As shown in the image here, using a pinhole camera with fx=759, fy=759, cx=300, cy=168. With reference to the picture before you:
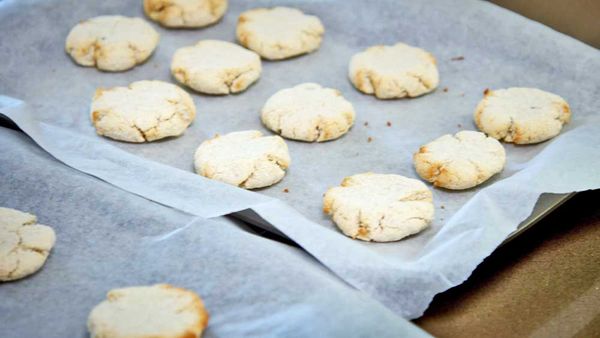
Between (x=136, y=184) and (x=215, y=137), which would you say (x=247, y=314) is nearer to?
(x=136, y=184)

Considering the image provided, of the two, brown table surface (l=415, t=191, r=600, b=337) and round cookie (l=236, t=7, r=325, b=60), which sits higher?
round cookie (l=236, t=7, r=325, b=60)

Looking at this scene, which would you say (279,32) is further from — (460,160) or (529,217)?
(529,217)

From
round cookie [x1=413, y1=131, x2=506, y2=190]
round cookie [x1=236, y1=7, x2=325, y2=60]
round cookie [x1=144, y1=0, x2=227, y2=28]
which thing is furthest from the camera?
round cookie [x1=144, y1=0, x2=227, y2=28]

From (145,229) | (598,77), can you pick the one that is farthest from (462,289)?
(598,77)

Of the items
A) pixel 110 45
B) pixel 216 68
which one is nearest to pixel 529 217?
pixel 216 68

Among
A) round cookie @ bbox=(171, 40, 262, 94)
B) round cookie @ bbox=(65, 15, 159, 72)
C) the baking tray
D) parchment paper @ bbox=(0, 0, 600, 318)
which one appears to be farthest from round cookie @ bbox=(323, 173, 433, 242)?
round cookie @ bbox=(65, 15, 159, 72)

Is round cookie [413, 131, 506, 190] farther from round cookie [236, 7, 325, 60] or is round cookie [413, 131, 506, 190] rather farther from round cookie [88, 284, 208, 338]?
round cookie [88, 284, 208, 338]

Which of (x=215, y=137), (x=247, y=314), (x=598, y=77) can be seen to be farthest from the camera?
(x=598, y=77)
